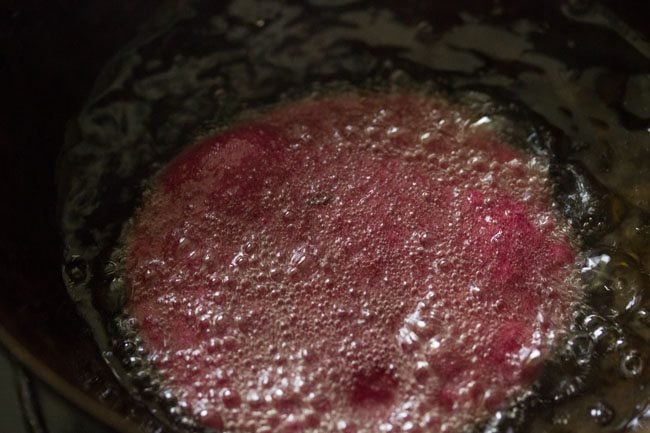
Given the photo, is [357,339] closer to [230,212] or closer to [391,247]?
[391,247]

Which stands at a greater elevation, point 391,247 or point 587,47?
point 587,47

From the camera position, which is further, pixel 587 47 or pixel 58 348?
pixel 587 47

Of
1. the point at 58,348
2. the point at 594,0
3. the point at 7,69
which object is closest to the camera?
the point at 58,348

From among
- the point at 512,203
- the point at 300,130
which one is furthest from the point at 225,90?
the point at 512,203

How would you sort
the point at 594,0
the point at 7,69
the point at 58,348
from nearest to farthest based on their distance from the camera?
the point at 58,348 < the point at 7,69 < the point at 594,0

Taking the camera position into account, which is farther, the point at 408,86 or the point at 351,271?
the point at 408,86
